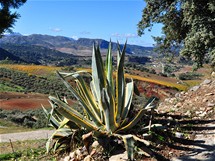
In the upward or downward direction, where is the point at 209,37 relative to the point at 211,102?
upward

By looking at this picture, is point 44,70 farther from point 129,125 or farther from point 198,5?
point 129,125

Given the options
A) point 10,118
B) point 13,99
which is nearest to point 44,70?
point 13,99

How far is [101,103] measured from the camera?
16.1 feet

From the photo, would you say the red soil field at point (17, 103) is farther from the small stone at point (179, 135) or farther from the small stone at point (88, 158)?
the small stone at point (88, 158)

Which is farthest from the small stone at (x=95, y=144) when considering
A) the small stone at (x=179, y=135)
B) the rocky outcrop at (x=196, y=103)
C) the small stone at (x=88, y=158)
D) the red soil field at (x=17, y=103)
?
the red soil field at (x=17, y=103)

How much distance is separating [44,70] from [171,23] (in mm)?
45486

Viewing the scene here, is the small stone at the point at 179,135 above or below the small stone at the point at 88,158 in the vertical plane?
above

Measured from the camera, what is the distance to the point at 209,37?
38.0 feet

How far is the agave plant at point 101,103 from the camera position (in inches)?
195

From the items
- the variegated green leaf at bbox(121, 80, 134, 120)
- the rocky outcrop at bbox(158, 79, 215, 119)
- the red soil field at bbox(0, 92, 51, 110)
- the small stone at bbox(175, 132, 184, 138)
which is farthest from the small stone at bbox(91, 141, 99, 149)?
the red soil field at bbox(0, 92, 51, 110)

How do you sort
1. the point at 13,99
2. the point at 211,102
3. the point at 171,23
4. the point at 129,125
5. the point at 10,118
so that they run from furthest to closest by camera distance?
1. the point at 13,99
2. the point at 10,118
3. the point at 171,23
4. the point at 211,102
5. the point at 129,125

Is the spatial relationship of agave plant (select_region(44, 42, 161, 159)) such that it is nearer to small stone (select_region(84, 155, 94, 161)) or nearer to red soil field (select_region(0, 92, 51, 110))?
small stone (select_region(84, 155, 94, 161))

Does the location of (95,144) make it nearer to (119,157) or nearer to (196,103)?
(119,157)

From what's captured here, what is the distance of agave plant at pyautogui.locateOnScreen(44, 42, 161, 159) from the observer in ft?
16.2
